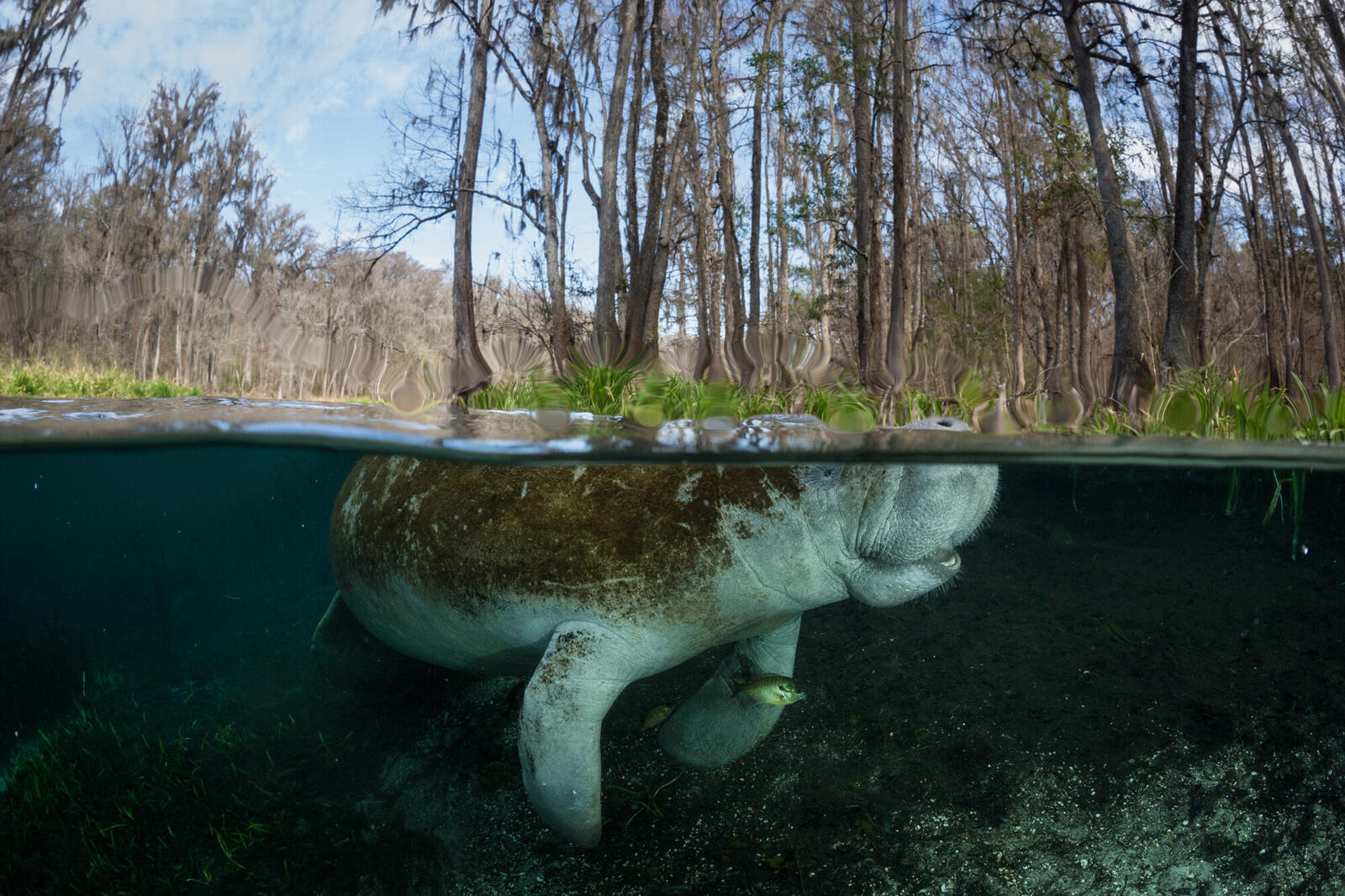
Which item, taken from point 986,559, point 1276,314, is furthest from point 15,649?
point 1276,314

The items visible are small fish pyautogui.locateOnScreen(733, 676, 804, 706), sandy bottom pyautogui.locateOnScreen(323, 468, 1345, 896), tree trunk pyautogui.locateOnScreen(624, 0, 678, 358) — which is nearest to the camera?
small fish pyautogui.locateOnScreen(733, 676, 804, 706)

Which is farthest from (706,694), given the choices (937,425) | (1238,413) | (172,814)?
(1238,413)

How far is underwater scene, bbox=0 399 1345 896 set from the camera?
3162mm

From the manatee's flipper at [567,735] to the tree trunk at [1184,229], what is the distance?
7922mm

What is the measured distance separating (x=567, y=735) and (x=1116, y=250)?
29.4 feet

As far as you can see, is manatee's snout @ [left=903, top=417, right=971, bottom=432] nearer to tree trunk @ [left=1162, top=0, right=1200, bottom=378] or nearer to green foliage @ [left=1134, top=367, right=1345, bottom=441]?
green foliage @ [left=1134, top=367, right=1345, bottom=441]

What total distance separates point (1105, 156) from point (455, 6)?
858 centimetres

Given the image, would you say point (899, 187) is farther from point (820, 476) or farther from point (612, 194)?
point (820, 476)

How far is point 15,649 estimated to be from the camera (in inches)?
292

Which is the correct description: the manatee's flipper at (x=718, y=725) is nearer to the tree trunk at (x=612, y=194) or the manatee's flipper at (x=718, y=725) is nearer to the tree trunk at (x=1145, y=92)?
the tree trunk at (x=612, y=194)

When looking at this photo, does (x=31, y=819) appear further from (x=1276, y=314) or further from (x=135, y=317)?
(x=1276, y=314)

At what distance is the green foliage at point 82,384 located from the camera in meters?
6.33

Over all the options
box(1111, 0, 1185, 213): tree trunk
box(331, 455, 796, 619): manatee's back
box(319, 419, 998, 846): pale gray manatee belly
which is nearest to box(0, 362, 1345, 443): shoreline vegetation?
box(319, 419, 998, 846): pale gray manatee belly

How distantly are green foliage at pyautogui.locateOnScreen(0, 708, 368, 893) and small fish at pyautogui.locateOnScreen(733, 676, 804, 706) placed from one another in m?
1.92
